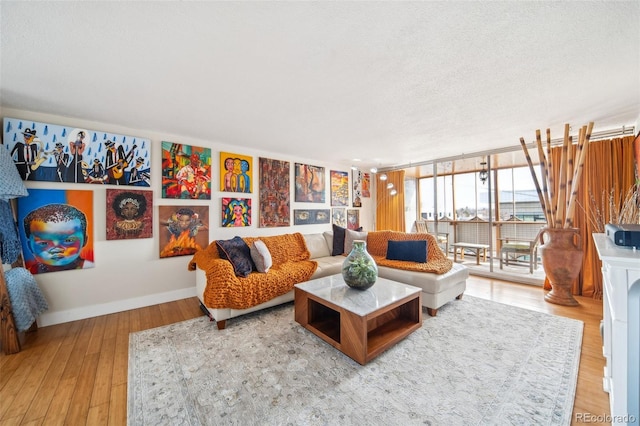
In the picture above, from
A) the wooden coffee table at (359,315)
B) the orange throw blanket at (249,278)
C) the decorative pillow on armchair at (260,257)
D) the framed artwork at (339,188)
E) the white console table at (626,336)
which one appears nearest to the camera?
the white console table at (626,336)

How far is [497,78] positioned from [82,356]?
410 cm

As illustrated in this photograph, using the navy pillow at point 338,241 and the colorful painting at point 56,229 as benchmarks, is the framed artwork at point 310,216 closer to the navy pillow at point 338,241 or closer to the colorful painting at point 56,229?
the navy pillow at point 338,241

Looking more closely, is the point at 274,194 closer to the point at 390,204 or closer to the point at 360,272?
the point at 360,272

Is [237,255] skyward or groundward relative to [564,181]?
groundward

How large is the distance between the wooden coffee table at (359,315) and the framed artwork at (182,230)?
1.93 metres

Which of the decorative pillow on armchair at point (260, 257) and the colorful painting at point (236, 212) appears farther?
the colorful painting at point (236, 212)

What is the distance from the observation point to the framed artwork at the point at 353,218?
18.0 ft

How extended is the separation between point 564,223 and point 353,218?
3.46 metres

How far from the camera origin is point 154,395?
5.01 ft

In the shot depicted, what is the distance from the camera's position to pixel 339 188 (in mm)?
5324

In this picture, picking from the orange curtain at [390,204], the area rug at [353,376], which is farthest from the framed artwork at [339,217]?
the area rug at [353,376]

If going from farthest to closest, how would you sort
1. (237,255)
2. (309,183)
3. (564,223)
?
(309,183) < (564,223) < (237,255)

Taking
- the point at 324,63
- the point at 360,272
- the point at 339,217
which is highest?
the point at 324,63

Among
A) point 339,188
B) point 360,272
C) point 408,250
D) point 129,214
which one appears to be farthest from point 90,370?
point 339,188
